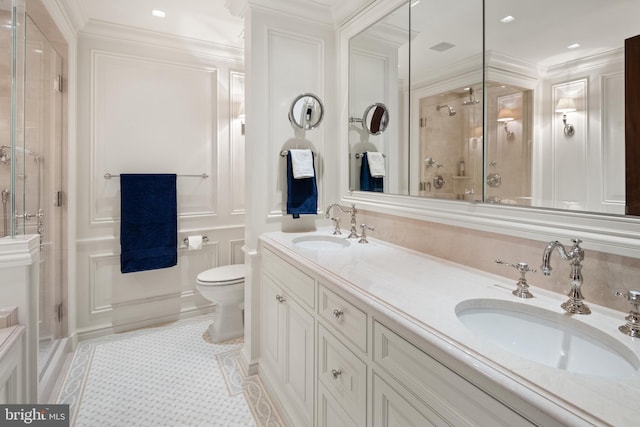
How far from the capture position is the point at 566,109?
1070mm

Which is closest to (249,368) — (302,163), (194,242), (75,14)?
(194,242)

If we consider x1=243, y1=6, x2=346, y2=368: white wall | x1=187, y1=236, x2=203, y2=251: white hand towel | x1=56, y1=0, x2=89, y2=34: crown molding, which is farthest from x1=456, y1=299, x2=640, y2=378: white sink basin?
x1=56, y1=0, x2=89, y2=34: crown molding

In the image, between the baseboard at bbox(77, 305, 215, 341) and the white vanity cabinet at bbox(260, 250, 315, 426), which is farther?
the baseboard at bbox(77, 305, 215, 341)

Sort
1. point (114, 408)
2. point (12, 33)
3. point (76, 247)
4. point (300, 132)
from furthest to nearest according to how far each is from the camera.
Result: point (76, 247)
point (300, 132)
point (114, 408)
point (12, 33)

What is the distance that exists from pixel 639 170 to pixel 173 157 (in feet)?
9.38

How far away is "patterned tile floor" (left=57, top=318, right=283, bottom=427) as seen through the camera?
1740 millimetres

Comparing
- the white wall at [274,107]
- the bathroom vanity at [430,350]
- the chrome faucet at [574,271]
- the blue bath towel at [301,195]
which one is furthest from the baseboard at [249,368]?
the chrome faucet at [574,271]

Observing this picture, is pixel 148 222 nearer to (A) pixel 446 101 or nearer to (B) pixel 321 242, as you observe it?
(B) pixel 321 242

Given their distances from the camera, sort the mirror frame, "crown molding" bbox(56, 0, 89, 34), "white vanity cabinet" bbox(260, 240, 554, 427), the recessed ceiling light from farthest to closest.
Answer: "crown molding" bbox(56, 0, 89, 34) → the recessed ceiling light → the mirror frame → "white vanity cabinet" bbox(260, 240, 554, 427)

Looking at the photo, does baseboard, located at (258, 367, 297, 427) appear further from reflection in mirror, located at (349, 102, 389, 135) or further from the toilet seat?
reflection in mirror, located at (349, 102, 389, 135)

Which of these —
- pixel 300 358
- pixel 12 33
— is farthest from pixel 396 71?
pixel 12 33

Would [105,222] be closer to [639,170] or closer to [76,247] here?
[76,247]

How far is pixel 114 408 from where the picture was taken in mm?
1805

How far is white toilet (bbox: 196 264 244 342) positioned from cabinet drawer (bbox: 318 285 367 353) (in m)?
1.34
